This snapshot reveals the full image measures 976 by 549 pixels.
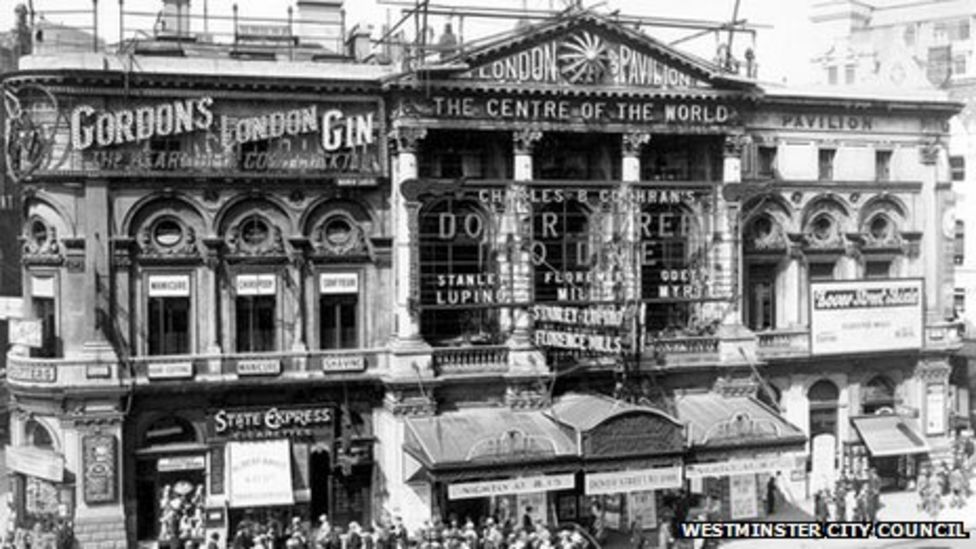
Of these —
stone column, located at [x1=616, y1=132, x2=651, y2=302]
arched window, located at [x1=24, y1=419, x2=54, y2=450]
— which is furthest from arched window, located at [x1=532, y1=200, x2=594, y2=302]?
arched window, located at [x1=24, y1=419, x2=54, y2=450]

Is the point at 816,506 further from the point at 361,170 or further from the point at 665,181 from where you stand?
the point at 361,170

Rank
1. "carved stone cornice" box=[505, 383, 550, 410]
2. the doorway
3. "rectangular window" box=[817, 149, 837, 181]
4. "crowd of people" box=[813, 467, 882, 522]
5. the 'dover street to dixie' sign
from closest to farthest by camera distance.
→ the 'dover street to dixie' sign, the doorway, "carved stone cornice" box=[505, 383, 550, 410], "crowd of people" box=[813, 467, 882, 522], "rectangular window" box=[817, 149, 837, 181]

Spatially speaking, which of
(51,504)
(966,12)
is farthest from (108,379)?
(966,12)

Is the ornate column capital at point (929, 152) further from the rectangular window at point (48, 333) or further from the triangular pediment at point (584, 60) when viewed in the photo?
the rectangular window at point (48, 333)

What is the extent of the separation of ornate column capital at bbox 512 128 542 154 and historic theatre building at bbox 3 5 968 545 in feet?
0.27

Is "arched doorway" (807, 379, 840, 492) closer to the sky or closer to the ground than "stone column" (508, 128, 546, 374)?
closer to the ground

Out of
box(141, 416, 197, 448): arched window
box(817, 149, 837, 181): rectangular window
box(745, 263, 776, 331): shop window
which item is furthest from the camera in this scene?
box(817, 149, 837, 181): rectangular window

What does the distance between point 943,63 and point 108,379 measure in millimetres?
49171

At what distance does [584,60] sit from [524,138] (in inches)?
150

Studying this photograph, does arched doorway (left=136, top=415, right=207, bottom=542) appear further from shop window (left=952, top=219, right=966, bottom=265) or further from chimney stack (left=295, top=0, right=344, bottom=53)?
shop window (left=952, top=219, right=966, bottom=265)

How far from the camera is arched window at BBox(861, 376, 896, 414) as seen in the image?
156 feet

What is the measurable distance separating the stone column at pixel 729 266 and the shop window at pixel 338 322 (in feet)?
45.9

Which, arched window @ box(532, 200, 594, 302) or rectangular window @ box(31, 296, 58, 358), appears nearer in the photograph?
rectangular window @ box(31, 296, 58, 358)

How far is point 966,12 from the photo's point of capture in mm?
82812
